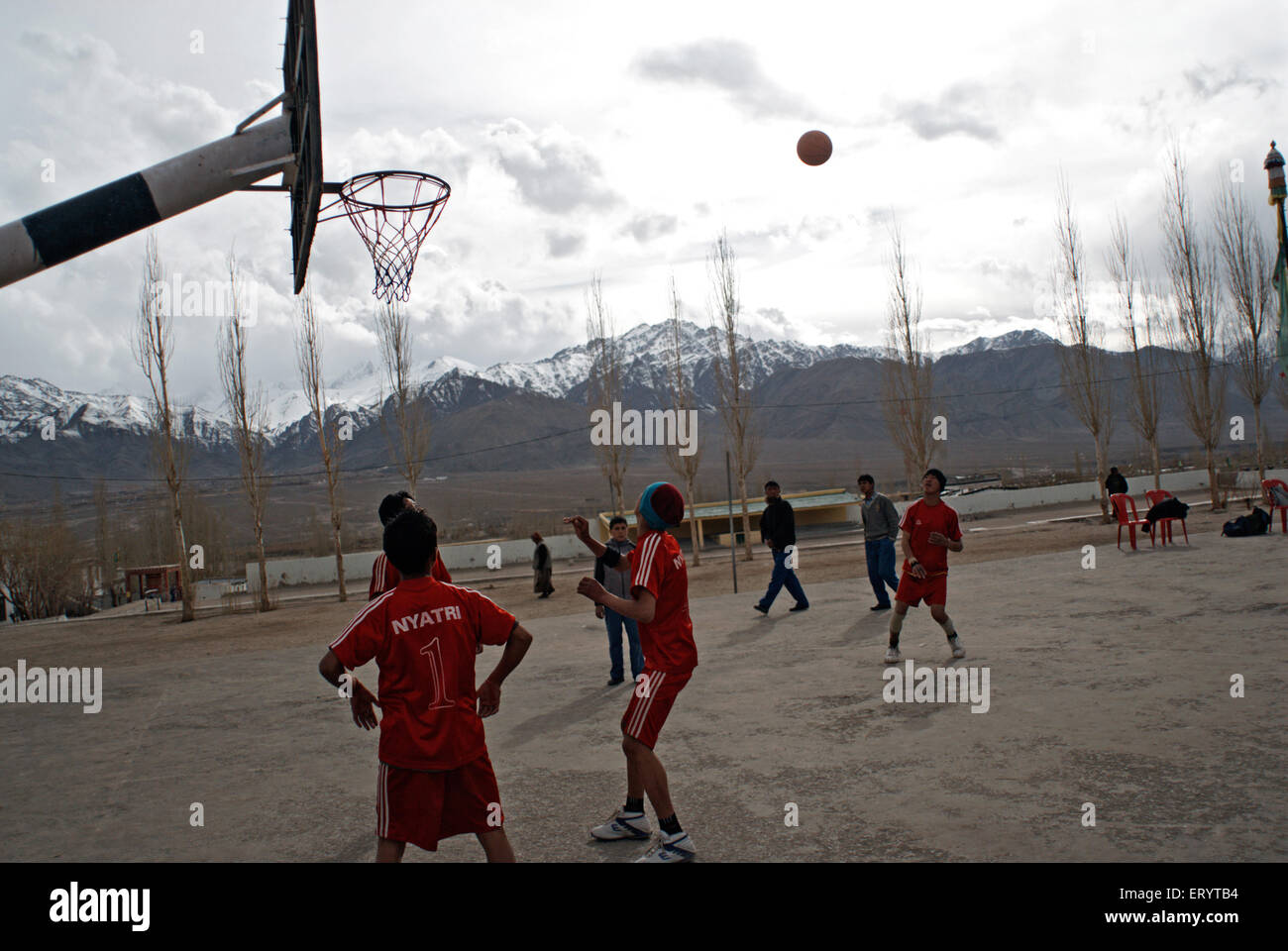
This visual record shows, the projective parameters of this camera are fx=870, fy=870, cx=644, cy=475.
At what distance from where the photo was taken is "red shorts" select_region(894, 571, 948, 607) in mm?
8477

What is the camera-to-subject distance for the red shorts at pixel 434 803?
3408mm

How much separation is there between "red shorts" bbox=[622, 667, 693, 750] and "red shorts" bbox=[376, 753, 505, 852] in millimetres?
1204

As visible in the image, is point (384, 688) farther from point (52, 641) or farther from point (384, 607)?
point (52, 641)

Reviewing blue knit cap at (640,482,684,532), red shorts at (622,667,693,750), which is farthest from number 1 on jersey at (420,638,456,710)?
blue knit cap at (640,482,684,532)

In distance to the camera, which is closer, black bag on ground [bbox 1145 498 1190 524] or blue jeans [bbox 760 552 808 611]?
blue jeans [bbox 760 552 808 611]

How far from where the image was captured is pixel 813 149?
1241 centimetres

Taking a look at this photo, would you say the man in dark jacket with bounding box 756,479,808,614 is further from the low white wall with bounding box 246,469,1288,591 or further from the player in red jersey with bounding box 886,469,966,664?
the low white wall with bounding box 246,469,1288,591

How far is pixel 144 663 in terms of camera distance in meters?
14.2

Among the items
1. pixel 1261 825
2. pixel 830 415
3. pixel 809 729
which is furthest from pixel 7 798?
pixel 830 415

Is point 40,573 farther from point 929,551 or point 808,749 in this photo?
point 808,749

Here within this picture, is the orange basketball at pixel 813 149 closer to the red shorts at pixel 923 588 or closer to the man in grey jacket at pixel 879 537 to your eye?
the man in grey jacket at pixel 879 537

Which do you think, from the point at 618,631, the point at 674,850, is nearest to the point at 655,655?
the point at 674,850

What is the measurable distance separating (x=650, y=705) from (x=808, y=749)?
2.08 m
